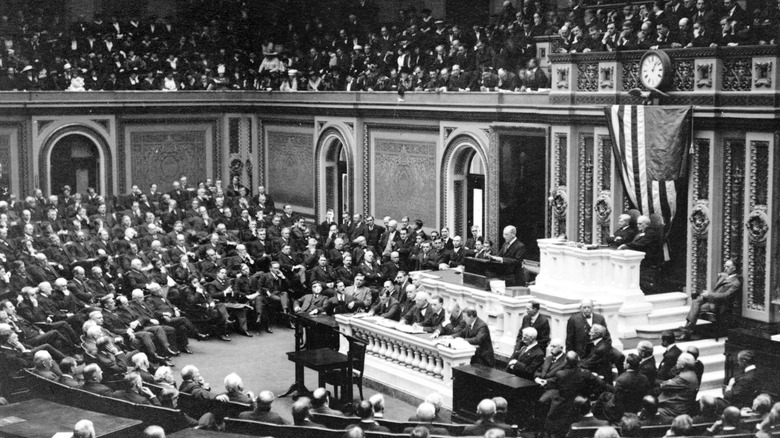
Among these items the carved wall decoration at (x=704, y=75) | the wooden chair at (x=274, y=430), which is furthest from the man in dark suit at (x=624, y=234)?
the wooden chair at (x=274, y=430)

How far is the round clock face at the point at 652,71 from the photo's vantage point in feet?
55.9

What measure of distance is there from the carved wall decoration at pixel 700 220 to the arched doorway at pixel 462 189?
22.5 feet

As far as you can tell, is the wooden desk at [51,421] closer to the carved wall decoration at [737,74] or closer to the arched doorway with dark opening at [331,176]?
the carved wall decoration at [737,74]

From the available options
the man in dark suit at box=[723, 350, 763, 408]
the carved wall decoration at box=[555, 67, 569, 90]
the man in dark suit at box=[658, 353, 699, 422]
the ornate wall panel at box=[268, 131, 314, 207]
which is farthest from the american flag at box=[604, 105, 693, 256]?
the ornate wall panel at box=[268, 131, 314, 207]

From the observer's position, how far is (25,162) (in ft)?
88.6

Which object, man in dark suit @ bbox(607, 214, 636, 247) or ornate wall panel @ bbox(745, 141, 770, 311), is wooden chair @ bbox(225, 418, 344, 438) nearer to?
man in dark suit @ bbox(607, 214, 636, 247)

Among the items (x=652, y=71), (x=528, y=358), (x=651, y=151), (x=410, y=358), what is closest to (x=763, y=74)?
(x=652, y=71)

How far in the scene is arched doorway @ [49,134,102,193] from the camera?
27.9 metres

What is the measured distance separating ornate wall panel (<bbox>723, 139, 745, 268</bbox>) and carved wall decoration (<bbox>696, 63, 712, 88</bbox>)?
39.6 inches

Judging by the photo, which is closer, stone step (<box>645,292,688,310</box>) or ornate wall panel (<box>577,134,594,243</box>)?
stone step (<box>645,292,688,310</box>)

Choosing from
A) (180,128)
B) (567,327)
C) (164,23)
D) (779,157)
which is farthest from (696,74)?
(164,23)

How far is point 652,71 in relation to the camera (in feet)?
56.7

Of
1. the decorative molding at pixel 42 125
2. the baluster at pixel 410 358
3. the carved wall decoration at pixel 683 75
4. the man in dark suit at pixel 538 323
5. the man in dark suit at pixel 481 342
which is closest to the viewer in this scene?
the man in dark suit at pixel 481 342

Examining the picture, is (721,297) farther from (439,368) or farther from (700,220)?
(439,368)
